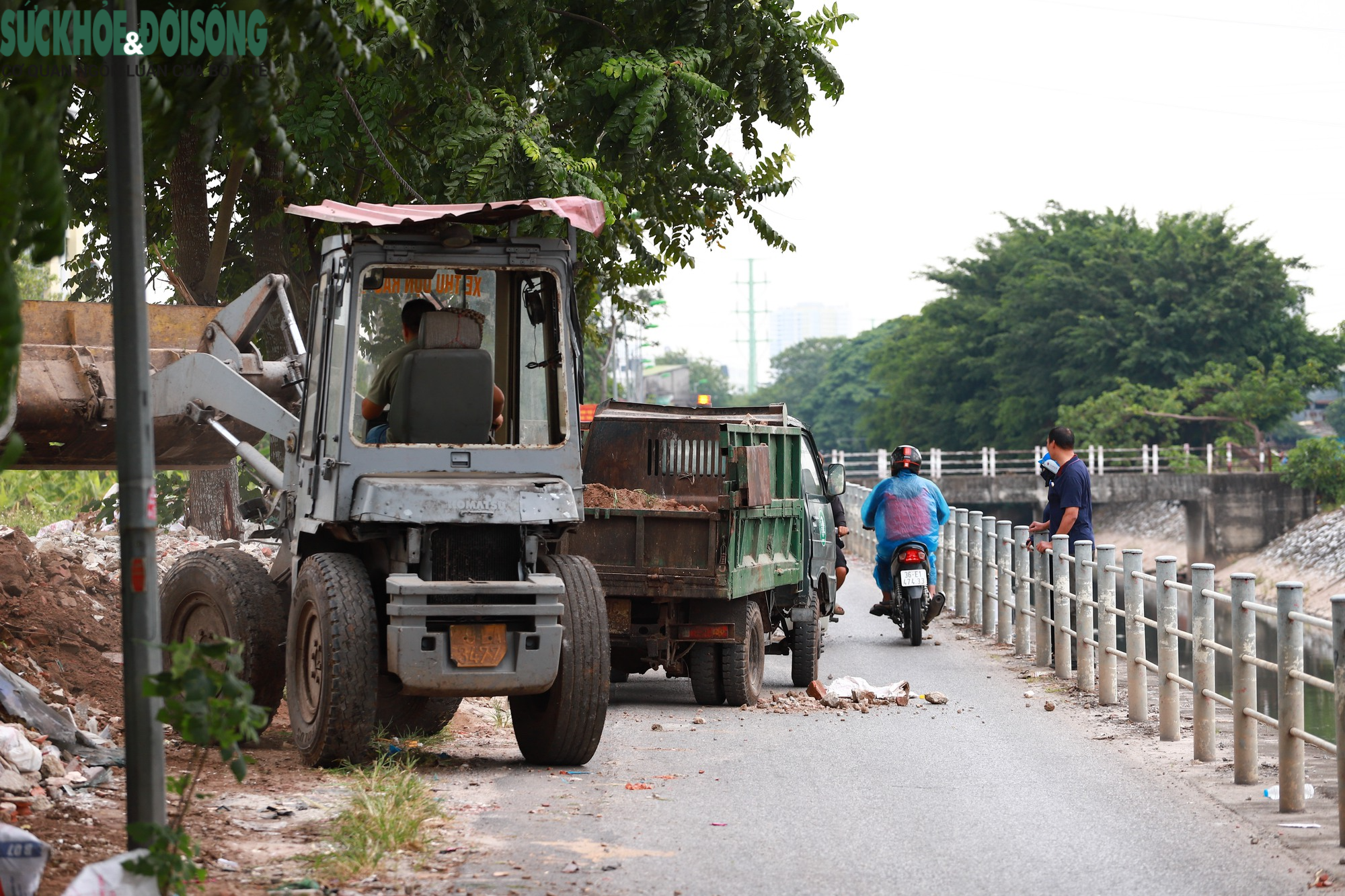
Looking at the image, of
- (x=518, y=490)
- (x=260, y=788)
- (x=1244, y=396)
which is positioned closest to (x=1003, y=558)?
(x=518, y=490)

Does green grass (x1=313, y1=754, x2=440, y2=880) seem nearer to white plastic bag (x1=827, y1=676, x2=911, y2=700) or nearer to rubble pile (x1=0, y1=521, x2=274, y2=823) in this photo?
rubble pile (x1=0, y1=521, x2=274, y2=823)

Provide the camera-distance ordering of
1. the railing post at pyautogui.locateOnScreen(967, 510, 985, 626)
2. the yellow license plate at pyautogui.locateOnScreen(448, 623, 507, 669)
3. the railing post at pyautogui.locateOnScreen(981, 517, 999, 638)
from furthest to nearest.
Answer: the railing post at pyautogui.locateOnScreen(967, 510, 985, 626) < the railing post at pyautogui.locateOnScreen(981, 517, 999, 638) < the yellow license plate at pyautogui.locateOnScreen(448, 623, 507, 669)

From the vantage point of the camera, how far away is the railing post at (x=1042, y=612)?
15219 mm

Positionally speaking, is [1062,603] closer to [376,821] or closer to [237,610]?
[237,610]

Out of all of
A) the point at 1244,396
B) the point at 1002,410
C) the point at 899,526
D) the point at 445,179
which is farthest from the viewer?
the point at 1002,410

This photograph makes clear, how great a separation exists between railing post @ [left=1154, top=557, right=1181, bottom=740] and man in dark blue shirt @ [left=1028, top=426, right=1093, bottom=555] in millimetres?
3231

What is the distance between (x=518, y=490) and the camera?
875cm

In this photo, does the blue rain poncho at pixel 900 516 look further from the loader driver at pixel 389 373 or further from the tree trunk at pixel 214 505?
the loader driver at pixel 389 373

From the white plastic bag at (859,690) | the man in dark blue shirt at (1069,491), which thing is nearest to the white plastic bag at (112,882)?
the white plastic bag at (859,690)

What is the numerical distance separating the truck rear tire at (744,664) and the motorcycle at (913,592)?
13.8 ft

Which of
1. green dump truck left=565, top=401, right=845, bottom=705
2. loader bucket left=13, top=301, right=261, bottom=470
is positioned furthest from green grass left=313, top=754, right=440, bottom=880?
green dump truck left=565, top=401, right=845, bottom=705

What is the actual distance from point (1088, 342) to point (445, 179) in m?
49.0

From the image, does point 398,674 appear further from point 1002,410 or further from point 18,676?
point 1002,410

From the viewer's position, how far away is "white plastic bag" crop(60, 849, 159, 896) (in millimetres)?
4988
